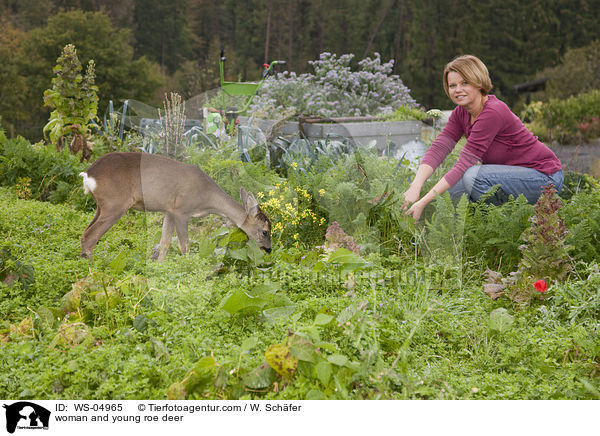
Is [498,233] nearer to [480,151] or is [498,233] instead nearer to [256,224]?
[480,151]

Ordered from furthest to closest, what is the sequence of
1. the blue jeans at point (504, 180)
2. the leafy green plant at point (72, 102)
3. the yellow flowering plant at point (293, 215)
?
the leafy green plant at point (72, 102)
the blue jeans at point (504, 180)
the yellow flowering plant at point (293, 215)

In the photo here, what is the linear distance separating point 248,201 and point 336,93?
312 inches

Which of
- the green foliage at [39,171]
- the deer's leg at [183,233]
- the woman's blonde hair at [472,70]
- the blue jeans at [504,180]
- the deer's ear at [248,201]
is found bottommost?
the green foliage at [39,171]

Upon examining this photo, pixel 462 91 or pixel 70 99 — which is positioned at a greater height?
pixel 462 91

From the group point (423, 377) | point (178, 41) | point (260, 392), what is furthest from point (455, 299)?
point (178, 41)

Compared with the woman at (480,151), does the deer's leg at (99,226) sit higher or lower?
lower

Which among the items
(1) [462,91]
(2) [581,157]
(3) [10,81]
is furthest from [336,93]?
(3) [10,81]

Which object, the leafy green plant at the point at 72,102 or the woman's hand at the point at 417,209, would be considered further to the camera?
the leafy green plant at the point at 72,102

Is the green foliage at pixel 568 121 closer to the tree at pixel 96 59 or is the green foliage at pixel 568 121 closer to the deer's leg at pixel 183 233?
→ the tree at pixel 96 59

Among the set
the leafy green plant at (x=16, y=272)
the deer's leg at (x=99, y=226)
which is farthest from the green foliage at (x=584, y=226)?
the leafy green plant at (x=16, y=272)

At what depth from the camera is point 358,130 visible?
25.0ft

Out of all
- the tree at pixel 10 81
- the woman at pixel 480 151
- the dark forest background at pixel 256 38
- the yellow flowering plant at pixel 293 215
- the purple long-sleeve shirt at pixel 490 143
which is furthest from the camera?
the tree at pixel 10 81

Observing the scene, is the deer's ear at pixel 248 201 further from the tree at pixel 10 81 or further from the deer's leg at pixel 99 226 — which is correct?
the tree at pixel 10 81

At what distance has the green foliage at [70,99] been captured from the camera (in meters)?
7.05
